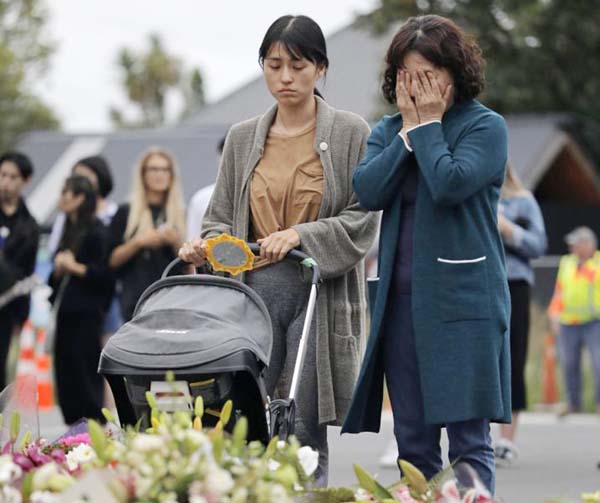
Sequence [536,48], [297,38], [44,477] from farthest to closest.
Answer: [536,48] < [297,38] < [44,477]

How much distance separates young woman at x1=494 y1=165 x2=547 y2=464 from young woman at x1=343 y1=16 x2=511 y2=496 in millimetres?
4168

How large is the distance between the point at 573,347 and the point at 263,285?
9748 mm

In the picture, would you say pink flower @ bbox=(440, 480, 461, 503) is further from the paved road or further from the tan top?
the paved road

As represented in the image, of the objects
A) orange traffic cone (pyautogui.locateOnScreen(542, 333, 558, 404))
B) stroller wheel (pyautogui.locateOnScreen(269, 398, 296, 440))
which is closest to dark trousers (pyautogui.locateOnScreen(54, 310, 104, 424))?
stroller wheel (pyautogui.locateOnScreen(269, 398, 296, 440))

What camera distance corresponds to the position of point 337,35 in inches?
1832

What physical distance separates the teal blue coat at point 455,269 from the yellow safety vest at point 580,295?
9.82m

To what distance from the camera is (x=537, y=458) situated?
35.4 ft

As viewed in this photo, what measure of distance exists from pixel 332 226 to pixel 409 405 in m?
0.78

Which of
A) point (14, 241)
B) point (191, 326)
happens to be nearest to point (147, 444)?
point (191, 326)

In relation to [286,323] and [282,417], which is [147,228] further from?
[282,417]

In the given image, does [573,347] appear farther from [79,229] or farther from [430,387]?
[430,387]

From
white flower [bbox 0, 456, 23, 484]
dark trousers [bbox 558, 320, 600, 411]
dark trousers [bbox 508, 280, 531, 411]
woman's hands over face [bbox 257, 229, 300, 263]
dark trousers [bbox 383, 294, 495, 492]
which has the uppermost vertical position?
woman's hands over face [bbox 257, 229, 300, 263]

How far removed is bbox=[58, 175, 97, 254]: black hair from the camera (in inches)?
401

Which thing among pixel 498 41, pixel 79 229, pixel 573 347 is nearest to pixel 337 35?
pixel 498 41
